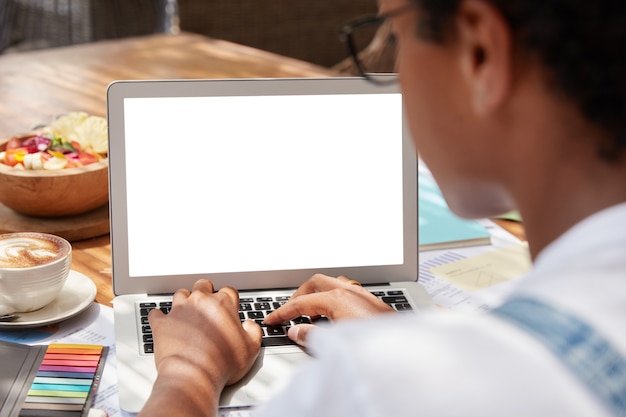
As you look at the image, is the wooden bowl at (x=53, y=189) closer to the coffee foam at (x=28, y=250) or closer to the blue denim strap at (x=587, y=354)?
the coffee foam at (x=28, y=250)

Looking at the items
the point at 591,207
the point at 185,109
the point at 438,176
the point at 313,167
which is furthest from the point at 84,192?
the point at 591,207

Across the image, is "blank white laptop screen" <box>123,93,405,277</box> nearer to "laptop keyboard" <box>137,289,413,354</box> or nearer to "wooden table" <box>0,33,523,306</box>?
"laptop keyboard" <box>137,289,413,354</box>

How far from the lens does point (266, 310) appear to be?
112 cm

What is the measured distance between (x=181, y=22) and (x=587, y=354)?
3.29 m

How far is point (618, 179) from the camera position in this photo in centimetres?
55

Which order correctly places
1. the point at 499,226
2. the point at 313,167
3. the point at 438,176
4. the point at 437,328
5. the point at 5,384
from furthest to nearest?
the point at 499,226, the point at 313,167, the point at 5,384, the point at 438,176, the point at 437,328

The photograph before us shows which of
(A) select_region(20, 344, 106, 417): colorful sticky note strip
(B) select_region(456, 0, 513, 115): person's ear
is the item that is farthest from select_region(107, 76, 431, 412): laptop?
(B) select_region(456, 0, 513, 115): person's ear

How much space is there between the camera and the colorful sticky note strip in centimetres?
90

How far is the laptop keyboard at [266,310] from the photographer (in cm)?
106

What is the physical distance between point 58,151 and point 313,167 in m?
0.44

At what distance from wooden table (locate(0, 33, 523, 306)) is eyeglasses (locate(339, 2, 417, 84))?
1.10 ft

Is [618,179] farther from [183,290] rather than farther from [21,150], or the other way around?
[21,150]

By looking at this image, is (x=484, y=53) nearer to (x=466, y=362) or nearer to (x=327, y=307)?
(x=466, y=362)

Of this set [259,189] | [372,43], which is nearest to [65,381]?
[259,189]
